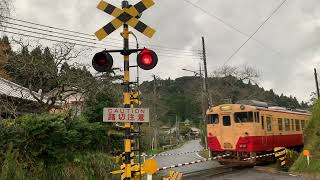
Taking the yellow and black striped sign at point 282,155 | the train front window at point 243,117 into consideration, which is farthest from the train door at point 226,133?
the yellow and black striped sign at point 282,155

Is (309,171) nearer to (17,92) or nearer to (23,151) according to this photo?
(23,151)

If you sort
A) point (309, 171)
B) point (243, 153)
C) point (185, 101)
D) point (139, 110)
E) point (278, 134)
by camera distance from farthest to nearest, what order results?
point (185, 101), point (278, 134), point (243, 153), point (309, 171), point (139, 110)

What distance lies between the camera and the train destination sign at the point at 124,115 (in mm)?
7547

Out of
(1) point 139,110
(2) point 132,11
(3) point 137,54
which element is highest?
(2) point 132,11

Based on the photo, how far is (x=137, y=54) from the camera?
26.0 ft

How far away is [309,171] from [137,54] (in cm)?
1103

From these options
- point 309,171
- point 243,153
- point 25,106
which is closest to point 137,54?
point 309,171

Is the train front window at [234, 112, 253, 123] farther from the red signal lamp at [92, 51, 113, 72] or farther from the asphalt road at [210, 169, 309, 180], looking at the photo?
the red signal lamp at [92, 51, 113, 72]

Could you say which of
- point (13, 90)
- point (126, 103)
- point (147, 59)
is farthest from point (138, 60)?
point (13, 90)

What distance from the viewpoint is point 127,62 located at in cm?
802

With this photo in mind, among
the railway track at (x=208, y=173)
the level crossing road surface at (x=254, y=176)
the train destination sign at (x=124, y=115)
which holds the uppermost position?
the train destination sign at (x=124, y=115)

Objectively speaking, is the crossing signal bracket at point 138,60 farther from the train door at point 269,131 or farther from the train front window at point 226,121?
the train door at point 269,131

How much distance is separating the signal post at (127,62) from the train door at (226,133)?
40.2 ft

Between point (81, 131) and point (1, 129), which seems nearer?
point (1, 129)
